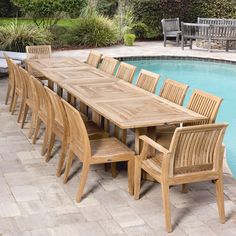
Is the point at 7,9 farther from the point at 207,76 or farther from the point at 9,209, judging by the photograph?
the point at 9,209

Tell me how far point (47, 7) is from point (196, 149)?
10859mm

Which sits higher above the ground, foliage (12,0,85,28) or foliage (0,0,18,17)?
foliage (12,0,85,28)

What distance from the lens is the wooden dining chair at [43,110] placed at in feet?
17.7

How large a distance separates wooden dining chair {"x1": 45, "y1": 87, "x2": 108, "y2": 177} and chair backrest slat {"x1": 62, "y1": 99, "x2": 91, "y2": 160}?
23 centimetres

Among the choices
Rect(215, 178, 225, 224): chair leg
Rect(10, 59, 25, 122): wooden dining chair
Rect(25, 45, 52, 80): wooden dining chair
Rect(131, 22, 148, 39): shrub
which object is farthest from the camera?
Rect(131, 22, 148, 39): shrub

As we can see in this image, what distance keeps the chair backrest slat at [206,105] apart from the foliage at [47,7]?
9.86 metres

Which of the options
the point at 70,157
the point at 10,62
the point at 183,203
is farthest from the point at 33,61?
the point at 183,203

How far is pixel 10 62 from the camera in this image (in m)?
7.00

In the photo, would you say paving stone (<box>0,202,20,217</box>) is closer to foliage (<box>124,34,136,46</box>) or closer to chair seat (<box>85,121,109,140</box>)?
chair seat (<box>85,121,109,140</box>)

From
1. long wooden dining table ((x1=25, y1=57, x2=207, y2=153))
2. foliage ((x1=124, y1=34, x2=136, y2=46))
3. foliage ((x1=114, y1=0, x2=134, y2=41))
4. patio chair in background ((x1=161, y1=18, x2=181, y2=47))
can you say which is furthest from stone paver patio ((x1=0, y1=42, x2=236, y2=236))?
foliage ((x1=114, y1=0, x2=134, y2=41))

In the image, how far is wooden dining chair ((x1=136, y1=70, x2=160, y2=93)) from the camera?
567cm

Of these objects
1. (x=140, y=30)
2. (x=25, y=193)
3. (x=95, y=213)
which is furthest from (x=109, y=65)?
(x=140, y=30)

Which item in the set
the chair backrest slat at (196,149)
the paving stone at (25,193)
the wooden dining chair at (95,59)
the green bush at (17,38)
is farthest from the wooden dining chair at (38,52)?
the chair backrest slat at (196,149)

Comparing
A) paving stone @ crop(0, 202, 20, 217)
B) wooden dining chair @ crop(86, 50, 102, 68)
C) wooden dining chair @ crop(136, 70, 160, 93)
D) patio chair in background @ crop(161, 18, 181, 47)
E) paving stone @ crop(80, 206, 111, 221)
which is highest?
wooden dining chair @ crop(136, 70, 160, 93)
